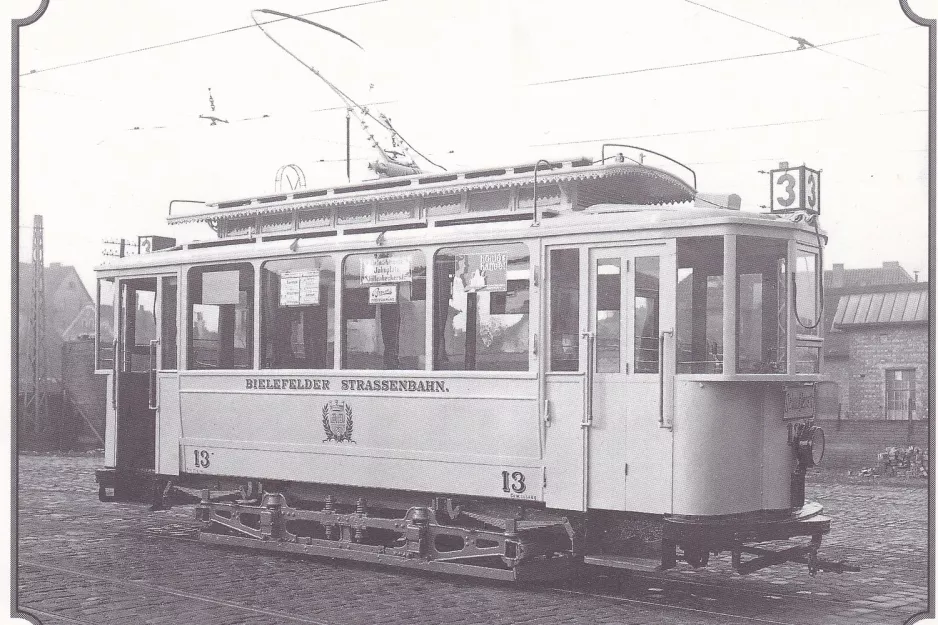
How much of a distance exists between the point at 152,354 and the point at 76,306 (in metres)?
5.05

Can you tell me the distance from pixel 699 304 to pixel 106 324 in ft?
22.3

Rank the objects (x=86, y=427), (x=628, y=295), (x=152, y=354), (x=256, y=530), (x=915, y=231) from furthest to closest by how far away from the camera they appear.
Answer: (x=86, y=427) → (x=152, y=354) → (x=256, y=530) → (x=628, y=295) → (x=915, y=231)

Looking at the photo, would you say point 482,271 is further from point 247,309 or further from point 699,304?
point 247,309

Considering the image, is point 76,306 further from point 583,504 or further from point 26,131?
point 583,504

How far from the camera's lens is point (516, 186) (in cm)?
948

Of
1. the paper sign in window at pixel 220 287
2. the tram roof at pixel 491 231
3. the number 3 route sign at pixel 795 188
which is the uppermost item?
the number 3 route sign at pixel 795 188

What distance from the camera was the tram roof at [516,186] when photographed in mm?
9195

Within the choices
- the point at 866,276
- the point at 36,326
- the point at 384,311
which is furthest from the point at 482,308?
the point at 866,276

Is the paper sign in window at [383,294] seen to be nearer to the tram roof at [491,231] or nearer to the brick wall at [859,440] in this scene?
the tram roof at [491,231]

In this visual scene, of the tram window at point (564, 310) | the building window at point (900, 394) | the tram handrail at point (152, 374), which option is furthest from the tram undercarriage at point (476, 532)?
the building window at point (900, 394)

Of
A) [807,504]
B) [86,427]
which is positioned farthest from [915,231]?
[86,427]

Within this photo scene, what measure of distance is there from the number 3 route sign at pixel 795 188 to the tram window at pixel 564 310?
3478 mm

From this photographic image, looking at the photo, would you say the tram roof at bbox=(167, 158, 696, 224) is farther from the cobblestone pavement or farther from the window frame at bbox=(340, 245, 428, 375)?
the cobblestone pavement

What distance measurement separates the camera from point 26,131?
9828 mm
